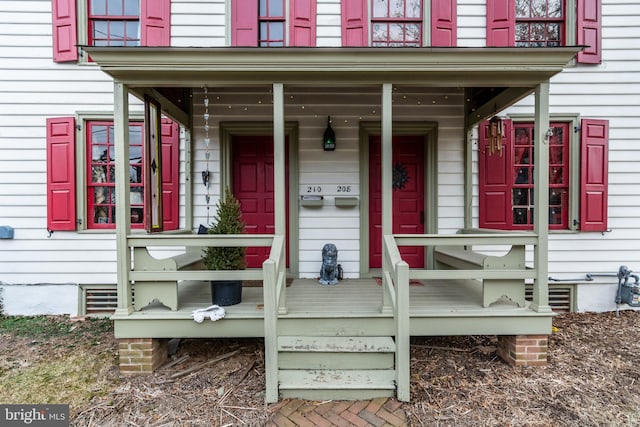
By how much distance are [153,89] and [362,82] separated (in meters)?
2.29

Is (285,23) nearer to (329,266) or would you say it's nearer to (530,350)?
(329,266)

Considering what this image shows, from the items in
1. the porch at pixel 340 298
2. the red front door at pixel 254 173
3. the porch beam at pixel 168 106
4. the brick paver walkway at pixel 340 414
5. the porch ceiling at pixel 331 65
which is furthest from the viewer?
the red front door at pixel 254 173

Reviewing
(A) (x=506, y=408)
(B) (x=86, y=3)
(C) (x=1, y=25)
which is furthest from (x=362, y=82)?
(C) (x=1, y=25)

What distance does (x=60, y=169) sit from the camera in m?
4.37

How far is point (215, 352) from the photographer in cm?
345

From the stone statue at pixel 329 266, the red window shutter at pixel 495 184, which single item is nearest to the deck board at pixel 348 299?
the stone statue at pixel 329 266

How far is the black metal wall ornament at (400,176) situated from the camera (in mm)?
4797

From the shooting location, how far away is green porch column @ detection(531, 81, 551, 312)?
301cm

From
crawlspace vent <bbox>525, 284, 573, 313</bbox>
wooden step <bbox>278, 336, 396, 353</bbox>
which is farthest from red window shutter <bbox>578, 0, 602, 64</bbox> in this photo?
wooden step <bbox>278, 336, 396, 353</bbox>

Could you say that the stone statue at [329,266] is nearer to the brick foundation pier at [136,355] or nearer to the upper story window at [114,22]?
the brick foundation pier at [136,355]

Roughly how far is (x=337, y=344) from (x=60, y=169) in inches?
172

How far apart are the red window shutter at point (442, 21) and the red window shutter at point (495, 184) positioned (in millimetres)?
1286

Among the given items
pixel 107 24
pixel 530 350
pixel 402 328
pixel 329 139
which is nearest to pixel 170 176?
pixel 329 139

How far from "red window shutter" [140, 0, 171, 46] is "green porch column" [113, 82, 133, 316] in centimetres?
185
